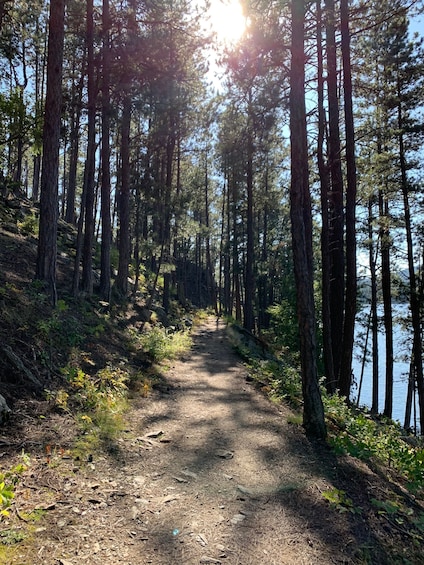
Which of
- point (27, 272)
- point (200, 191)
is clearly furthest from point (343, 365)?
point (200, 191)

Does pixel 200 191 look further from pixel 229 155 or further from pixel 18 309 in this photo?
pixel 18 309

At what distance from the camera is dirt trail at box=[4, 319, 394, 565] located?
288 cm

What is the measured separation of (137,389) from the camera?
23.7 ft

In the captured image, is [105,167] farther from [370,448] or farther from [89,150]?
[370,448]

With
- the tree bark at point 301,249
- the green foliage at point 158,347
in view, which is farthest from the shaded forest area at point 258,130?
the green foliage at point 158,347

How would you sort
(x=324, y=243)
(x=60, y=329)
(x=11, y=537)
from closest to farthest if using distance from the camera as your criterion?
(x=11, y=537), (x=60, y=329), (x=324, y=243)

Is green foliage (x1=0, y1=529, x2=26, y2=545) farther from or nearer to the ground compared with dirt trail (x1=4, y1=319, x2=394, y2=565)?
farther from the ground

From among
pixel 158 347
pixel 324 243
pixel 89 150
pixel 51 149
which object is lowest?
pixel 158 347

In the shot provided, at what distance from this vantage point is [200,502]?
3648mm

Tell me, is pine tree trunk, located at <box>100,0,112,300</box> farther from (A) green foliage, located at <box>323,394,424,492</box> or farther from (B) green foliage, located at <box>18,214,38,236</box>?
(A) green foliage, located at <box>323,394,424,492</box>

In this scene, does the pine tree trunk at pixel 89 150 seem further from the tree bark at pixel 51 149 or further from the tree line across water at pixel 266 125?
the tree bark at pixel 51 149

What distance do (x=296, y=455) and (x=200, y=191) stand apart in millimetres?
28158

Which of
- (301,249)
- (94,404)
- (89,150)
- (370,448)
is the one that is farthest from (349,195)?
(89,150)

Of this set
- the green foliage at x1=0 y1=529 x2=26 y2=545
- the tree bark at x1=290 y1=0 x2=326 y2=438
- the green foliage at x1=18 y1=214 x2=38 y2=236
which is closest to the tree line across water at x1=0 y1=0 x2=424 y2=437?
the tree bark at x1=290 y1=0 x2=326 y2=438
